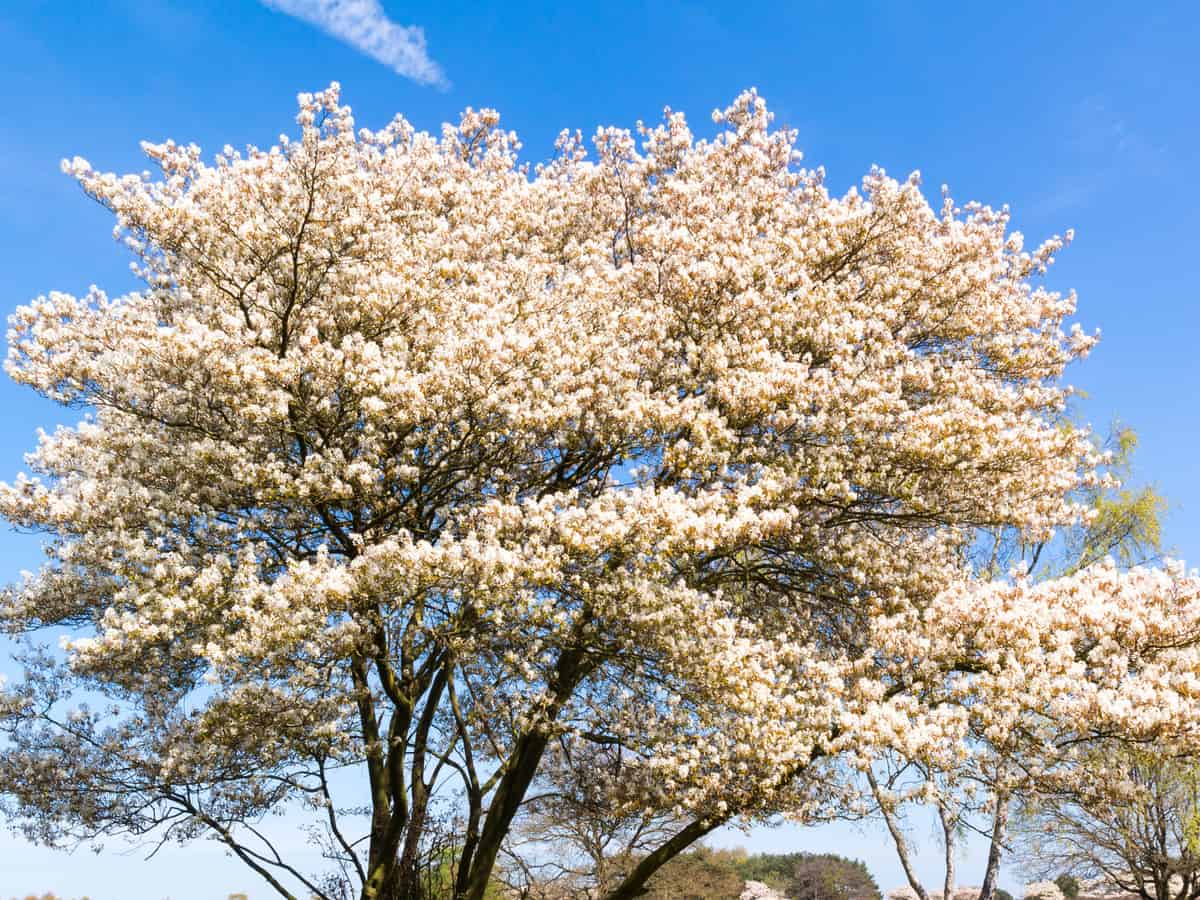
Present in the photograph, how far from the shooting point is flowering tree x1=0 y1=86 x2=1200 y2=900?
12.0 m

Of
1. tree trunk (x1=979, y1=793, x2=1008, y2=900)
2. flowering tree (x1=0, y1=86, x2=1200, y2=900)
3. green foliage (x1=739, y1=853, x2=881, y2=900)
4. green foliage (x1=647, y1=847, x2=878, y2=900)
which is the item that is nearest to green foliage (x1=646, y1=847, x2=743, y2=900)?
green foliage (x1=647, y1=847, x2=878, y2=900)

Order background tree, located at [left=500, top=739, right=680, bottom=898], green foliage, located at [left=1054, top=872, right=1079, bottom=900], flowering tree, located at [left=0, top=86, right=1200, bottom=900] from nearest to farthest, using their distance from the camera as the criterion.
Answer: flowering tree, located at [left=0, top=86, right=1200, bottom=900] < background tree, located at [left=500, top=739, right=680, bottom=898] < green foliage, located at [left=1054, top=872, right=1079, bottom=900]

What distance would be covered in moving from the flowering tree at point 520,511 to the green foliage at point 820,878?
3879cm

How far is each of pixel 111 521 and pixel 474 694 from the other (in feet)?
19.4

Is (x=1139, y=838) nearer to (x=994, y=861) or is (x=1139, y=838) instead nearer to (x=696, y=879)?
(x=994, y=861)

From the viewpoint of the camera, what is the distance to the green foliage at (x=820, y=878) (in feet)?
161

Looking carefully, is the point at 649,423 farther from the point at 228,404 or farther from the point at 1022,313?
the point at 1022,313

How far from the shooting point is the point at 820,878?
49.9 m

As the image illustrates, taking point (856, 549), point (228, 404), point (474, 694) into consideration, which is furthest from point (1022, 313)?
point (228, 404)

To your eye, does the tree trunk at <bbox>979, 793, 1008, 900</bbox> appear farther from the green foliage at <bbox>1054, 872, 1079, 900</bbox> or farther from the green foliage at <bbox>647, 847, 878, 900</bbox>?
the green foliage at <bbox>1054, 872, 1079, 900</bbox>

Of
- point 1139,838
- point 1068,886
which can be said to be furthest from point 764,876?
point 1139,838

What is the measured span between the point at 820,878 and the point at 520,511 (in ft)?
151

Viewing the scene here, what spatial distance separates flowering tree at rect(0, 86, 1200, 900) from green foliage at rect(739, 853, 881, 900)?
38788mm

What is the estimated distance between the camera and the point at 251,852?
50.1 feet
